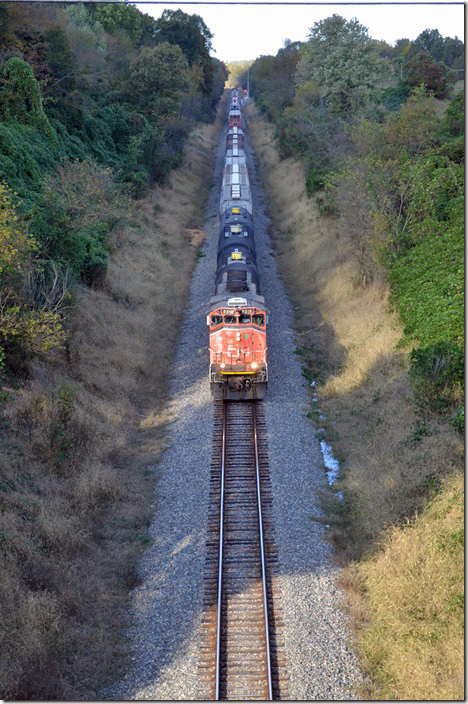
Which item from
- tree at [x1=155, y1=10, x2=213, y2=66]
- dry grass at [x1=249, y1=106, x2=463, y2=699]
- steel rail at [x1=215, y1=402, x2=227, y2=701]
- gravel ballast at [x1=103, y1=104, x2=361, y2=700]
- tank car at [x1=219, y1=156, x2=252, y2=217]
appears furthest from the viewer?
tree at [x1=155, y1=10, x2=213, y2=66]

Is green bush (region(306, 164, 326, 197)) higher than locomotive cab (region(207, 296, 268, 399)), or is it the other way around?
green bush (region(306, 164, 326, 197))

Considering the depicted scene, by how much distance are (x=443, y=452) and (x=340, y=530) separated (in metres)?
3.70

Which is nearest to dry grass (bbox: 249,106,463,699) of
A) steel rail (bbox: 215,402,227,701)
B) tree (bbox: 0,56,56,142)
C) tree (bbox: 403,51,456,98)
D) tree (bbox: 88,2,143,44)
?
steel rail (bbox: 215,402,227,701)

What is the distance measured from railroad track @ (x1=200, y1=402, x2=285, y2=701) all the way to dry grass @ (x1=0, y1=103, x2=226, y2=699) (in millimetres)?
2014

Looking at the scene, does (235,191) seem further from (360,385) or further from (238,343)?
(360,385)

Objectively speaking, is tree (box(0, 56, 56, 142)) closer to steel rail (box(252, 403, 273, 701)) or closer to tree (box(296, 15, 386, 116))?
tree (box(296, 15, 386, 116))

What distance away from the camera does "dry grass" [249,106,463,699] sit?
1377cm

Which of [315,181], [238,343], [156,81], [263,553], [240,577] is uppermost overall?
[156,81]

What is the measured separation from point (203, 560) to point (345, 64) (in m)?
46.4

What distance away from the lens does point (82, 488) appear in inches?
723

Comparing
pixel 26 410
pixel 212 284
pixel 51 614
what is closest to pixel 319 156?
pixel 212 284

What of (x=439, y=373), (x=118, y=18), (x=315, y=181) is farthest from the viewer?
(x=118, y=18)

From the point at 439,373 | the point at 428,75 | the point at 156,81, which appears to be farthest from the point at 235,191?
the point at 428,75

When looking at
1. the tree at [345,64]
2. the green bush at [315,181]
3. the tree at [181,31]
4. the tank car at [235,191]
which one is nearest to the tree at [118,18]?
the tree at [181,31]
